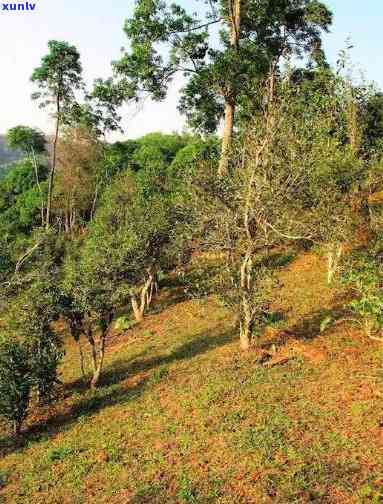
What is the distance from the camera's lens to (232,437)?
1391 cm

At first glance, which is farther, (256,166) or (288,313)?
(288,313)

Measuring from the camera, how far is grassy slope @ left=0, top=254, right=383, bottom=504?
11.8m

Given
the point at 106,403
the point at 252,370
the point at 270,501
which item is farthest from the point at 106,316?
the point at 270,501

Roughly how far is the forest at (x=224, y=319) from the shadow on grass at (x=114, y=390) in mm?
111

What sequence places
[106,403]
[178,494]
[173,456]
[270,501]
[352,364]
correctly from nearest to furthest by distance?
[270,501] → [178,494] → [173,456] → [352,364] → [106,403]

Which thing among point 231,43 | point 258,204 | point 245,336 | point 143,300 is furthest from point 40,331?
point 231,43

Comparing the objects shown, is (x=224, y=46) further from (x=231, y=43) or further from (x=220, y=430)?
(x=220, y=430)

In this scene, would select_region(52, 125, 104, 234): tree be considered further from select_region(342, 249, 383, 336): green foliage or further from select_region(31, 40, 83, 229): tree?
select_region(342, 249, 383, 336): green foliage

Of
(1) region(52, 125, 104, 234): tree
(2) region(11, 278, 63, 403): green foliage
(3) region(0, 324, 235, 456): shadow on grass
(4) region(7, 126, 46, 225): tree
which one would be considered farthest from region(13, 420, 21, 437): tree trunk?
(4) region(7, 126, 46, 225): tree

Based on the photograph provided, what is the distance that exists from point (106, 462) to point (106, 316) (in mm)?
6636

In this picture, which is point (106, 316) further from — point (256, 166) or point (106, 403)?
point (256, 166)

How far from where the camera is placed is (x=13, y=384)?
17078 mm

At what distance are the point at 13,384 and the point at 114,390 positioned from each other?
4409 millimetres

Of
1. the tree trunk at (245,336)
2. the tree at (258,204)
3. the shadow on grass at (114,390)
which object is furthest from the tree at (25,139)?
the tree trunk at (245,336)
